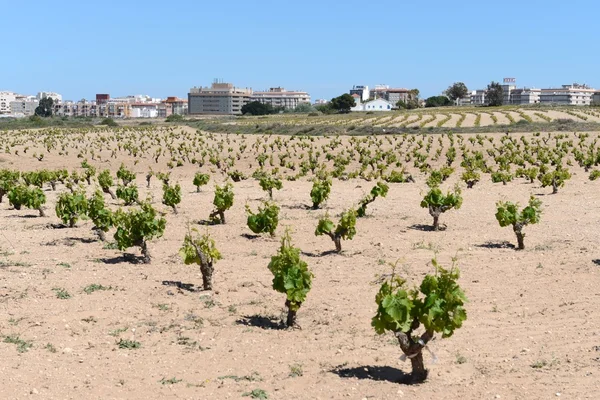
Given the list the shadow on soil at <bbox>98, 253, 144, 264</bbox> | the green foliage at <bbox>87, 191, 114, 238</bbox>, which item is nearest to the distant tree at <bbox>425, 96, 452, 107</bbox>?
the green foliage at <bbox>87, 191, 114, 238</bbox>

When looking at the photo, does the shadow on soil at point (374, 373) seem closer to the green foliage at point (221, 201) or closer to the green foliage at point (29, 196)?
the green foliage at point (221, 201)

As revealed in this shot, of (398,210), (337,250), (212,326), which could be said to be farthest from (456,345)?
(398,210)

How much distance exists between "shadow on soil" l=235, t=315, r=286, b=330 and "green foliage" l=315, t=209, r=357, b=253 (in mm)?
4084

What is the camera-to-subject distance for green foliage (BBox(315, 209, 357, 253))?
15289 mm

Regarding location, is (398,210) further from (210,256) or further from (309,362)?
(309,362)

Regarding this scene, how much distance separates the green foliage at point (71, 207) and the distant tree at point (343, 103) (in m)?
130

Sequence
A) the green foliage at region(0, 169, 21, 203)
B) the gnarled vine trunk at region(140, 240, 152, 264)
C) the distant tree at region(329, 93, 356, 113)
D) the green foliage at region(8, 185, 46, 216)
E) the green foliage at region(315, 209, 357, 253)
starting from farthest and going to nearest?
the distant tree at region(329, 93, 356, 113) → the green foliage at region(0, 169, 21, 203) → the green foliage at region(8, 185, 46, 216) → the green foliage at region(315, 209, 357, 253) → the gnarled vine trunk at region(140, 240, 152, 264)

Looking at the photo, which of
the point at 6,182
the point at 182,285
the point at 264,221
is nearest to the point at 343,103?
the point at 6,182

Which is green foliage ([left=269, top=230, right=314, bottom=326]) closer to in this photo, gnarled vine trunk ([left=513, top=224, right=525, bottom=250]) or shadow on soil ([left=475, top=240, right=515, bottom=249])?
gnarled vine trunk ([left=513, top=224, right=525, bottom=250])

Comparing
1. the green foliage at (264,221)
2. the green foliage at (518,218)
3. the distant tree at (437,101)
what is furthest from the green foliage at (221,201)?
the distant tree at (437,101)

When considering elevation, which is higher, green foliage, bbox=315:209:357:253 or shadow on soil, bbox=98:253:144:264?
green foliage, bbox=315:209:357:253

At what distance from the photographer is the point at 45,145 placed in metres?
62.0

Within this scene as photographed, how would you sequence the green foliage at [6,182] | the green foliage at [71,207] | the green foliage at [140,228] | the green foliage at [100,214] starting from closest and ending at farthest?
the green foliage at [140,228]
the green foliage at [100,214]
the green foliage at [71,207]
the green foliage at [6,182]

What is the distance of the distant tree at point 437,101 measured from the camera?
534 feet
